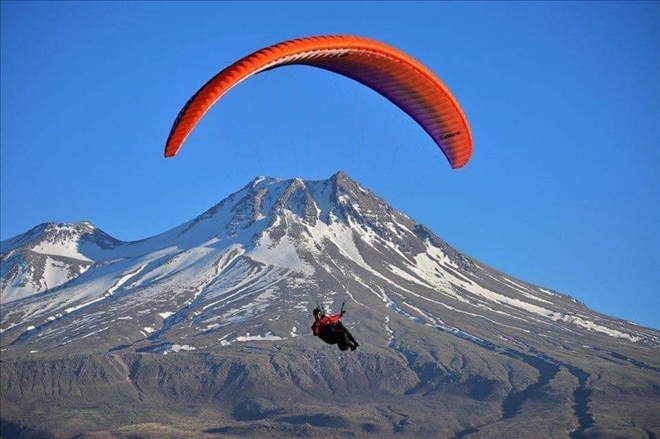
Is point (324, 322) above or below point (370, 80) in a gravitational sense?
below

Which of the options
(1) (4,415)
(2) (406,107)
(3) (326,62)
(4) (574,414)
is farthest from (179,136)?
(1) (4,415)

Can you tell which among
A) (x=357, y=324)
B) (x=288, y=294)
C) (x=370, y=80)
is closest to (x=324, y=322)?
(x=370, y=80)

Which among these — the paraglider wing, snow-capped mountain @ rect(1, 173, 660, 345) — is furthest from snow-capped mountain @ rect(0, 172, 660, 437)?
the paraglider wing

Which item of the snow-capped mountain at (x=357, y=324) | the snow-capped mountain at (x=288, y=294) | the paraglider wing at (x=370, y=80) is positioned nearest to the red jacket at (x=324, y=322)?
the paraglider wing at (x=370, y=80)

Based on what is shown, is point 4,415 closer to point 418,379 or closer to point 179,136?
point 418,379

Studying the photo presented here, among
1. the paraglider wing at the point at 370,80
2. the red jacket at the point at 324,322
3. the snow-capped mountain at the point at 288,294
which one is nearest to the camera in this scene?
the paraglider wing at the point at 370,80

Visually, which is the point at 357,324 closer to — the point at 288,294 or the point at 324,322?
the point at 288,294

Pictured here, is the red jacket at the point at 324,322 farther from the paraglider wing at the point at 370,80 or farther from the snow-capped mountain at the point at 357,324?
the snow-capped mountain at the point at 357,324

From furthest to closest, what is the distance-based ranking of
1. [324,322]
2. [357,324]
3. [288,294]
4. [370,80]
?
[288,294], [357,324], [370,80], [324,322]
